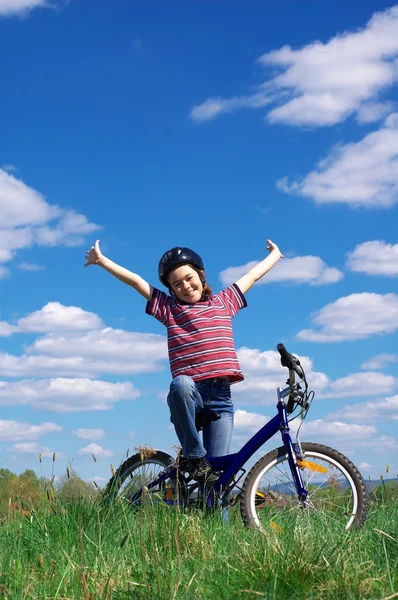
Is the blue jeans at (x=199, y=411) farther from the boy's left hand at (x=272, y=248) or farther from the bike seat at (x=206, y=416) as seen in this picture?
the boy's left hand at (x=272, y=248)

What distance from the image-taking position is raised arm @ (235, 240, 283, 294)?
284 inches

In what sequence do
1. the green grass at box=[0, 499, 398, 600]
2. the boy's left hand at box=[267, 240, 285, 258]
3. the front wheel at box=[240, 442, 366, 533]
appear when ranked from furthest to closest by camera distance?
the boy's left hand at box=[267, 240, 285, 258], the front wheel at box=[240, 442, 366, 533], the green grass at box=[0, 499, 398, 600]

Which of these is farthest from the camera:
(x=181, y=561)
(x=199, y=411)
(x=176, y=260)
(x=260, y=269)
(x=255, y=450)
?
(x=260, y=269)

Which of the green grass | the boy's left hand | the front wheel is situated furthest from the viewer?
the boy's left hand

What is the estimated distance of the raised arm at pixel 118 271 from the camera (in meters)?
6.82

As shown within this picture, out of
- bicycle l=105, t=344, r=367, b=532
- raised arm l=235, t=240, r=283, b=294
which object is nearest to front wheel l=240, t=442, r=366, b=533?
bicycle l=105, t=344, r=367, b=532

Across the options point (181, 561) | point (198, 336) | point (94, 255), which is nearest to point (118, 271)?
point (94, 255)

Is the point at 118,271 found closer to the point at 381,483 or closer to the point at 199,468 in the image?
the point at 199,468

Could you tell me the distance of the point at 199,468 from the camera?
6.21m

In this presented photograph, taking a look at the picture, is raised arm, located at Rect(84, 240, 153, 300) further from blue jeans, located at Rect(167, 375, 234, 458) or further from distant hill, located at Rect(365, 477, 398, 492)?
distant hill, located at Rect(365, 477, 398, 492)

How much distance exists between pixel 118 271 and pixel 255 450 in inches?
81.9

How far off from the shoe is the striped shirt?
27.2 inches

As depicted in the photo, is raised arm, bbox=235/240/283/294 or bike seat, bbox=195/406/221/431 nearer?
bike seat, bbox=195/406/221/431

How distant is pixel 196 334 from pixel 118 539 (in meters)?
2.16
